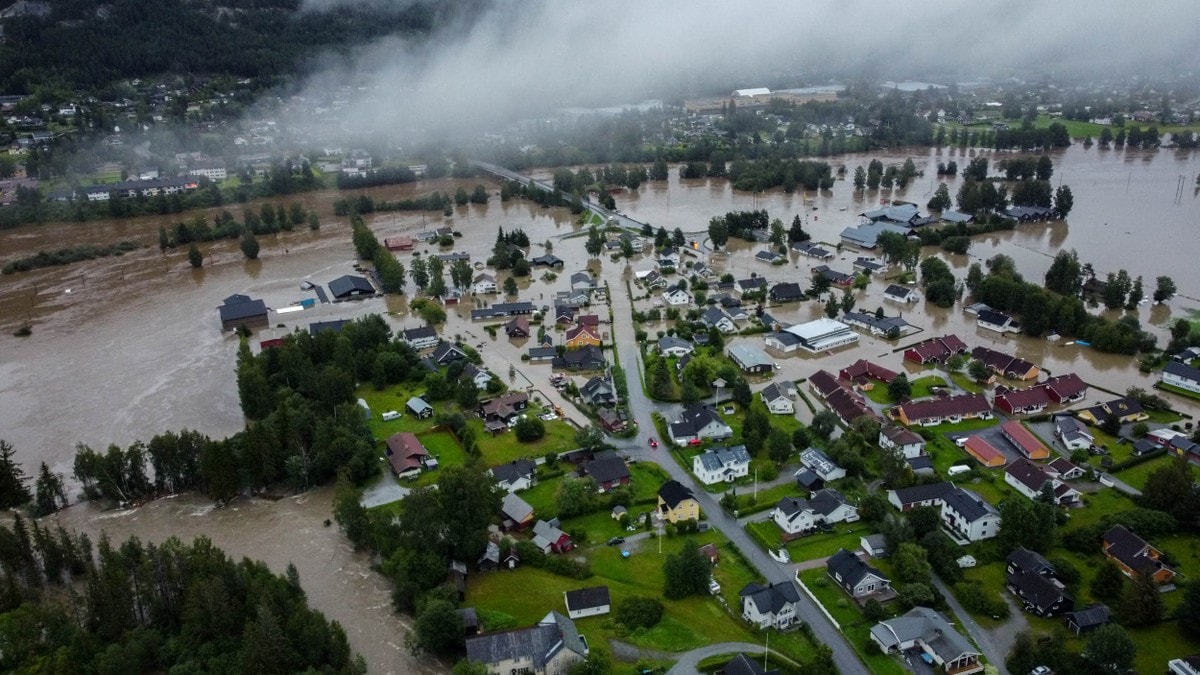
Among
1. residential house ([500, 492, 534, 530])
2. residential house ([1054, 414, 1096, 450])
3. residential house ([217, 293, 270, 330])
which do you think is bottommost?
residential house ([1054, 414, 1096, 450])

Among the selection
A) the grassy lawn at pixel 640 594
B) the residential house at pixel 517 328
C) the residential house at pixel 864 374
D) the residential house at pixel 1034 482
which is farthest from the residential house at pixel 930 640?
the residential house at pixel 517 328

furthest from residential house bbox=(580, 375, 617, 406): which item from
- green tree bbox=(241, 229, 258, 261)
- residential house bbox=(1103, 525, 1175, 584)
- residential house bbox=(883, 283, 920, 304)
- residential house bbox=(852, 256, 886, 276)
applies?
green tree bbox=(241, 229, 258, 261)

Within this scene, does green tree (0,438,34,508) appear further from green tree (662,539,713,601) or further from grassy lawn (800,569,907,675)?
grassy lawn (800,569,907,675)

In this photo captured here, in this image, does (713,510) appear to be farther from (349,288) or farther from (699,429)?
(349,288)

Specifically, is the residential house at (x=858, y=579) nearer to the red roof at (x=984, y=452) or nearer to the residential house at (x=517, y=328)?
the red roof at (x=984, y=452)

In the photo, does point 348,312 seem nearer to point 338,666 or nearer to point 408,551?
point 408,551
